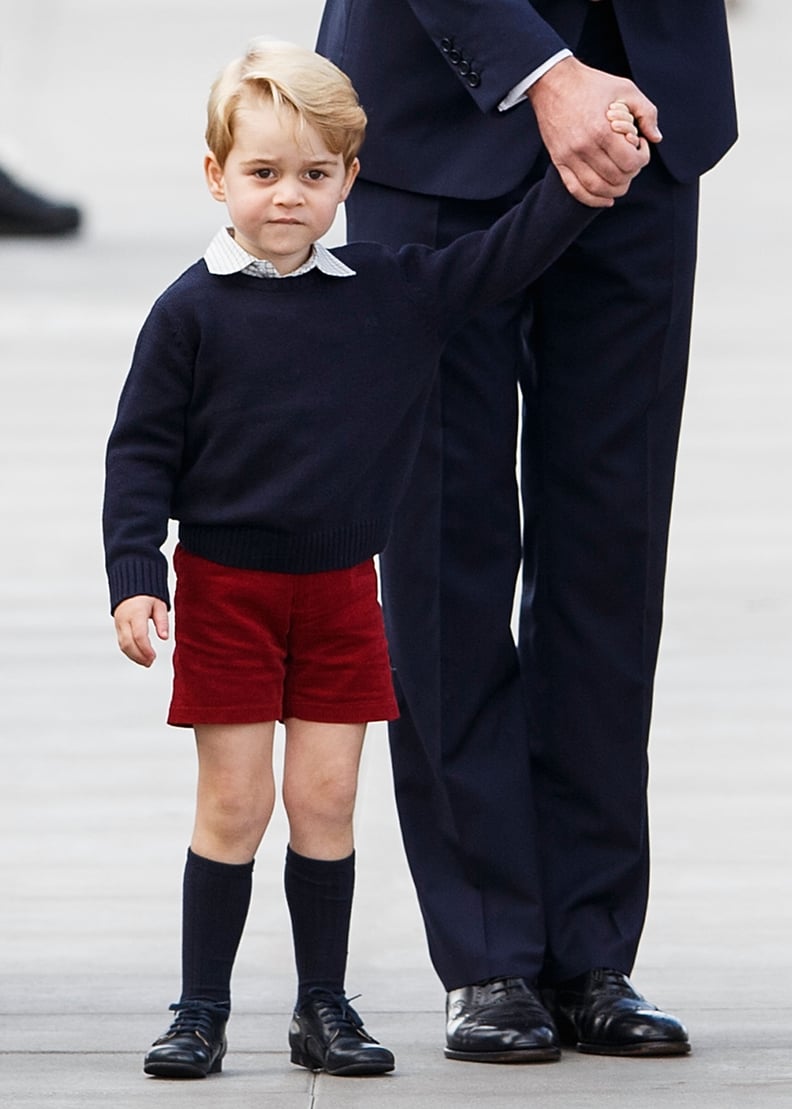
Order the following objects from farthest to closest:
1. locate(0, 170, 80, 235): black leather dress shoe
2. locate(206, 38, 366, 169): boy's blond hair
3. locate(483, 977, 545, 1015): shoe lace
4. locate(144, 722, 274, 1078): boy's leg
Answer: locate(0, 170, 80, 235): black leather dress shoe, locate(483, 977, 545, 1015): shoe lace, locate(144, 722, 274, 1078): boy's leg, locate(206, 38, 366, 169): boy's blond hair

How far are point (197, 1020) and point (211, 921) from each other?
0.12 metres

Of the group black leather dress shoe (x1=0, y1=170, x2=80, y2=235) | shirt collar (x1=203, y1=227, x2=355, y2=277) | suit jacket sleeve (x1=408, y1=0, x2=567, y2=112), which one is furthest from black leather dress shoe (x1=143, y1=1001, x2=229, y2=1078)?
black leather dress shoe (x1=0, y1=170, x2=80, y2=235)

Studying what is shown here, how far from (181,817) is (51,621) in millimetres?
1543

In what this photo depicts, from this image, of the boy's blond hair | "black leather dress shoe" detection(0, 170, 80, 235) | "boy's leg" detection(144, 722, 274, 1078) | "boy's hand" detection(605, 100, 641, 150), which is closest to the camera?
"boy's hand" detection(605, 100, 641, 150)

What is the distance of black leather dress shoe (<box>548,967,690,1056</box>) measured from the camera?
126 inches

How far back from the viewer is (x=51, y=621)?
594cm

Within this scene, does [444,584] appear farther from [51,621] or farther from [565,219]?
[51,621]

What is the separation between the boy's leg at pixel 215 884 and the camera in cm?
306

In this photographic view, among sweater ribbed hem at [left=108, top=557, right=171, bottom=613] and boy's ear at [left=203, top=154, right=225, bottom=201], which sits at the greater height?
boy's ear at [left=203, top=154, right=225, bottom=201]

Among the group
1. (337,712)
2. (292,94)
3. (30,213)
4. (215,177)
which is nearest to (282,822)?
(337,712)

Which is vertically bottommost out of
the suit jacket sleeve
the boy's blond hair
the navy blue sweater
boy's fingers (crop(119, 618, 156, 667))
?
boy's fingers (crop(119, 618, 156, 667))

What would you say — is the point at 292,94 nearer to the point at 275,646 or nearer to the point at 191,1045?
the point at 275,646

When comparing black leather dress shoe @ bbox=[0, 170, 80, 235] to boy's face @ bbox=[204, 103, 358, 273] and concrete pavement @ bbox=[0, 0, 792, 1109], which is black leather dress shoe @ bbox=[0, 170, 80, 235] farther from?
boy's face @ bbox=[204, 103, 358, 273]

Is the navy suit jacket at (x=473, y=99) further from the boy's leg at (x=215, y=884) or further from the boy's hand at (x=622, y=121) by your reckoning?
the boy's leg at (x=215, y=884)
